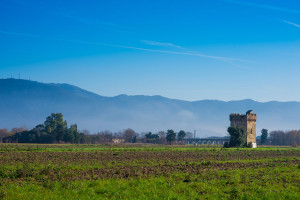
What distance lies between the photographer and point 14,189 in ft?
63.4

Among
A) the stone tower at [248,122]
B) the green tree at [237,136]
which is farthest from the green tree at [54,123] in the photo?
the green tree at [237,136]

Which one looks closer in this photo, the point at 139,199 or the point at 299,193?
the point at 139,199

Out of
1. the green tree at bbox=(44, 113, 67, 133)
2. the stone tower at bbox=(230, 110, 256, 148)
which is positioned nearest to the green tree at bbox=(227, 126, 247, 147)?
the stone tower at bbox=(230, 110, 256, 148)

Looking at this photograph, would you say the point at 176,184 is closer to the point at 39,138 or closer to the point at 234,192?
the point at 234,192

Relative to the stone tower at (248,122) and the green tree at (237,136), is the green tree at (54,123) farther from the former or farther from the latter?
the green tree at (237,136)

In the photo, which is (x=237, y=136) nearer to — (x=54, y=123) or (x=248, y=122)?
(x=248, y=122)

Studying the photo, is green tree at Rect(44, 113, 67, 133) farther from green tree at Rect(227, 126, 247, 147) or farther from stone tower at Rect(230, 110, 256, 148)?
green tree at Rect(227, 126, 247, 147)

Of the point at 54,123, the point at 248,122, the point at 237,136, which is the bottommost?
the point at 237,136

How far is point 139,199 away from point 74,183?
15.7 ft

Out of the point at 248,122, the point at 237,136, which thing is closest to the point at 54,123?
the point at 248,122

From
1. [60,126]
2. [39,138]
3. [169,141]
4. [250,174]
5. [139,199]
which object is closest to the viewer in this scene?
[139,199]

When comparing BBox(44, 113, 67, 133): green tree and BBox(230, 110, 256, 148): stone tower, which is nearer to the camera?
BBox(230, 110, 256, 148): stone tower

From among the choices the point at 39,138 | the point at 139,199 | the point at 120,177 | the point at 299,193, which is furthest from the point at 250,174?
the point at 39,138

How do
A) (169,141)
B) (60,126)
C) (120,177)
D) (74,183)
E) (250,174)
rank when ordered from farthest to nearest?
(169,141) < (60,126) < (250,174) < (120,177) < (74,183)
